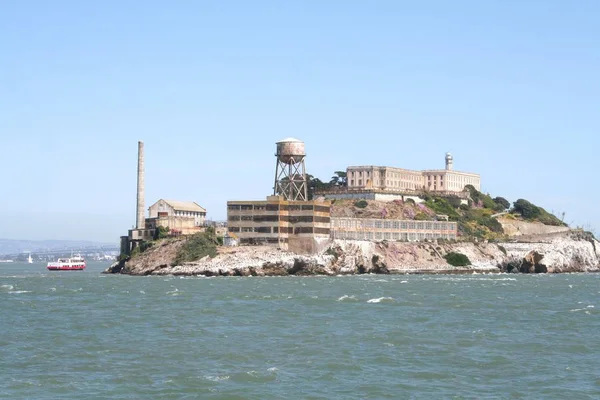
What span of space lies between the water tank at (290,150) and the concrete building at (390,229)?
12708mm

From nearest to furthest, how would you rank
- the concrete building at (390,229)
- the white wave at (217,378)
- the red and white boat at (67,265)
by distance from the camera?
the white wave at (217,378)
the concrete building at (390,229)
the red and white boat at (67,265)

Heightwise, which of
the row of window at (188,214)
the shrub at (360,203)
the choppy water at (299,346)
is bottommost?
the choppy water at (299,346)

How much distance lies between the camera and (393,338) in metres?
56.5

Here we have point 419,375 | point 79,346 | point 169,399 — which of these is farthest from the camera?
point 79,346

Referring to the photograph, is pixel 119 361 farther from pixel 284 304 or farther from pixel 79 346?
pixel 284 304

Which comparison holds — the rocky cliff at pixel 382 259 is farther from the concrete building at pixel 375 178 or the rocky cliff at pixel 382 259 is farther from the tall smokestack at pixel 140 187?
the concrete building at pixel 375 178

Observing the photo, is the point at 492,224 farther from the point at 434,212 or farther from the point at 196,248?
the point at 196,248

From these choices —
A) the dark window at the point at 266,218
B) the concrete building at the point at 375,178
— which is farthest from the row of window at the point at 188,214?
the concrete building at the point at 375,178

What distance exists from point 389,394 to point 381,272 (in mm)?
103447

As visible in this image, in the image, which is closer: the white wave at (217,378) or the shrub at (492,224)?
the white wave at (217,378)

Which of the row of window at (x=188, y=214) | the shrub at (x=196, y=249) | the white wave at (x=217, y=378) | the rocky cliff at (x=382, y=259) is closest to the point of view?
the white wave at (x=217, y=378)

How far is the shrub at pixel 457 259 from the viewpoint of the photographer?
508ft

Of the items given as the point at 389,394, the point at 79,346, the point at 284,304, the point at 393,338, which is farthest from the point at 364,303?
the point at 389,394

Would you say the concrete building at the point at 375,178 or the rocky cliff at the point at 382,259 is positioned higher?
the concrete building at the point at 375,178
